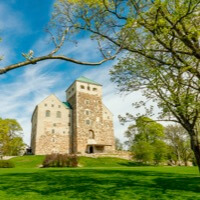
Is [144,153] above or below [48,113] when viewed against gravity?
below

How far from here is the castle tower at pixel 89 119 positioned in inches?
2047

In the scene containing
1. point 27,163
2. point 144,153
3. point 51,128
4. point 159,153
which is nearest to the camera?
point 27,163

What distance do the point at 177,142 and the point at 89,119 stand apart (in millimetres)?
23681

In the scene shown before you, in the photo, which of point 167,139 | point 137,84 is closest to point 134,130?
point 167,139

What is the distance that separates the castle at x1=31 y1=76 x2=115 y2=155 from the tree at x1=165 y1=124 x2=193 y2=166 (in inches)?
607

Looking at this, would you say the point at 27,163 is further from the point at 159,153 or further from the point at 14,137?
the point at 159,153

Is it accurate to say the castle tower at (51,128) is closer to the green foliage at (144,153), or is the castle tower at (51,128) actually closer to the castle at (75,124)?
the castle at (75,124)

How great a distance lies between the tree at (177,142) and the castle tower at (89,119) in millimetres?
15210

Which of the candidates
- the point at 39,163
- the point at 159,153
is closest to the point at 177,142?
the point at 159,153

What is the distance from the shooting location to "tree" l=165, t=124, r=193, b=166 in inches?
2064

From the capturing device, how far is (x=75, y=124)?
5275cm

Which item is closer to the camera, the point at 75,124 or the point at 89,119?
the point at 75,124

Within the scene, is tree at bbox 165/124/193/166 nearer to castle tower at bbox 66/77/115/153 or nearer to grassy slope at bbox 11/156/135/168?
castle tower at bbox 66/77/115/153

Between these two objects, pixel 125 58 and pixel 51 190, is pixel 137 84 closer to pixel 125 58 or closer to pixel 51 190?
pixel 125 58
